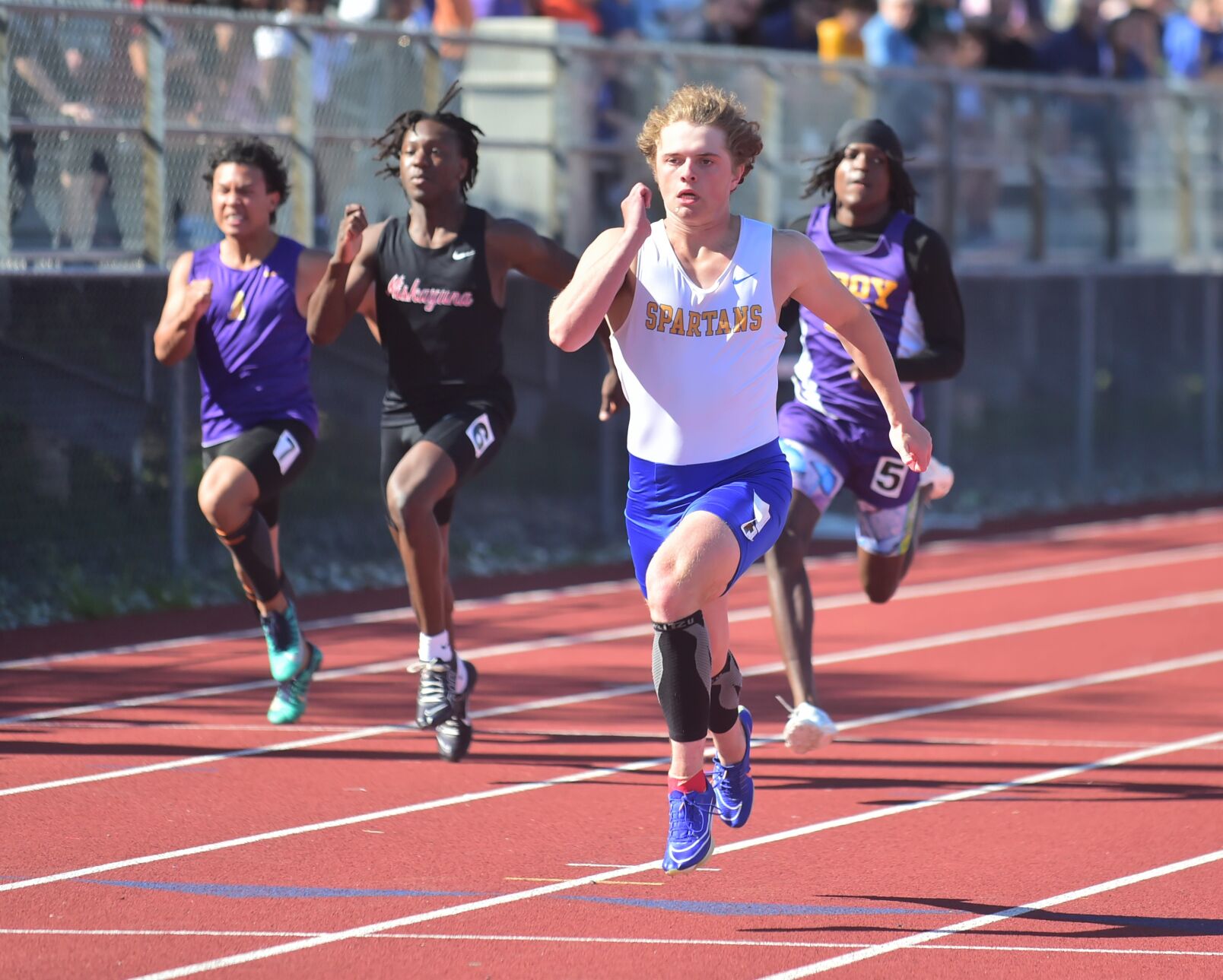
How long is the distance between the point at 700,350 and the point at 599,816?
1.76m

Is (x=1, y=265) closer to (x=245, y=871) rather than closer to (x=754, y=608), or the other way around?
(x=754, y=608)

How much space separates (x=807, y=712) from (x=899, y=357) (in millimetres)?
1405

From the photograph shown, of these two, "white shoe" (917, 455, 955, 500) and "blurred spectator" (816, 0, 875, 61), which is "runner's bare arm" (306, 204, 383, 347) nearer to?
"white shoe" (917, 455, 955, 500)

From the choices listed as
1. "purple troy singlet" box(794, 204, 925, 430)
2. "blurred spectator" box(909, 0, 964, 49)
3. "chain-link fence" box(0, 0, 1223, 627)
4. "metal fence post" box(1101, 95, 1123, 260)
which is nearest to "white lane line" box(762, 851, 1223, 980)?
"purple troy singlet" box(794, 204, 925, 430)

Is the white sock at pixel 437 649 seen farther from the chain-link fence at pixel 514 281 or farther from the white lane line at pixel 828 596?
the chain-link fence at pixel 514 281

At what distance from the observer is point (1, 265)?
1009 centimetres

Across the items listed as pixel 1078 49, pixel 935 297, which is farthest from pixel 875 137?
pixel 1078 49

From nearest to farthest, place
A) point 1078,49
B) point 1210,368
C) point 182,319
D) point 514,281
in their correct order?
1. point 182,319
2. point 514,281
3. point 1078,49
4. point 1210,368

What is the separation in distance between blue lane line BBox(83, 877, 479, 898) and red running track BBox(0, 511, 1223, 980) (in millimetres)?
16

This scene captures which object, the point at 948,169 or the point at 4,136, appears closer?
the point at 4,136

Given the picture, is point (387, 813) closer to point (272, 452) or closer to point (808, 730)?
point (808, 730)

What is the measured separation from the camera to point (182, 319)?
768 cm

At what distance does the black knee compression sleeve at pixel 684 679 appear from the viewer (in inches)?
214

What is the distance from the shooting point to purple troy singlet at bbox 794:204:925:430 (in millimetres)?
7453
